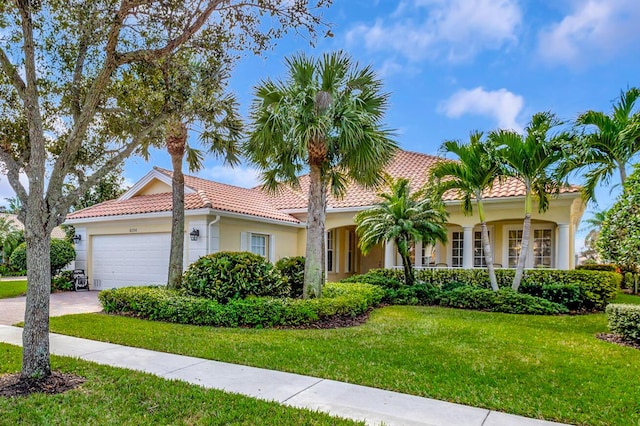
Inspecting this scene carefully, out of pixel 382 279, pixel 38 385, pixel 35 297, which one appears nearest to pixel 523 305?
pixel 382 279

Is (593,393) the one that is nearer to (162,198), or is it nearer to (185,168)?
A: (185,168)

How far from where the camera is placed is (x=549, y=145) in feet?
35.7

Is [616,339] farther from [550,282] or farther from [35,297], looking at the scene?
[35,297]

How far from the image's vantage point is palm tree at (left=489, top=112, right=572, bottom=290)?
35.7 ft

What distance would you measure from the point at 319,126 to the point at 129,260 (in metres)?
10.5

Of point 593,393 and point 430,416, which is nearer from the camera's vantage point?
point 430,416

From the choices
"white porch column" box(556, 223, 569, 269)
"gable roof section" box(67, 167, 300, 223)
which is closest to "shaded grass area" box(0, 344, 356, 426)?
"gable roof section" box(67, 167, 300, 223)

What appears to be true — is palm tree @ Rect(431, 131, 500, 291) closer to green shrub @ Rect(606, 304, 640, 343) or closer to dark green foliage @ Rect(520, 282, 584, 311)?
dark green foliage @ Rect(520, 282, 584, 311)

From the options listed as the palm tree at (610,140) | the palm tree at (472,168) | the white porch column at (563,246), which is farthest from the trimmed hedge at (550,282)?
the palm tree at (610,140)

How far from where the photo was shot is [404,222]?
1252cm

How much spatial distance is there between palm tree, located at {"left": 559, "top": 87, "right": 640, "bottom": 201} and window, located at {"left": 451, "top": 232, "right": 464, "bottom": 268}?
564 cm

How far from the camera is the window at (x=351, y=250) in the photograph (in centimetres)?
1973

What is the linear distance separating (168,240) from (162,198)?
224cm

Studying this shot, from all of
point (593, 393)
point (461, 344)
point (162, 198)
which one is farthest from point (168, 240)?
point (593, 393)
